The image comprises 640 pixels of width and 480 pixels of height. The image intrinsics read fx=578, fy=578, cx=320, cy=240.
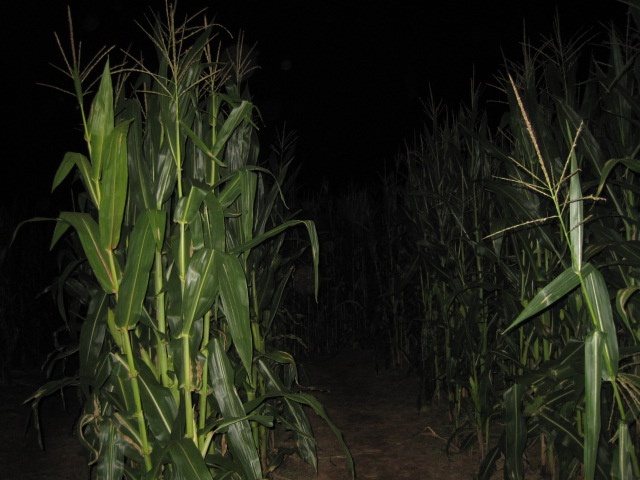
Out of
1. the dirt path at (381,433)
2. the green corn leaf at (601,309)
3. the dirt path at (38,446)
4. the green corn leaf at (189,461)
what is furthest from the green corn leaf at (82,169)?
the dirt path at (381,433)

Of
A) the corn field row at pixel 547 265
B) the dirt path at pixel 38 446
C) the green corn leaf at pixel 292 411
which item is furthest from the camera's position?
the dirt path at pixel 38 446

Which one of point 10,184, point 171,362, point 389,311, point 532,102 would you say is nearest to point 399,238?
point 389,311

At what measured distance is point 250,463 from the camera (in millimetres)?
2586

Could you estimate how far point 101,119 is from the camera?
2.38m

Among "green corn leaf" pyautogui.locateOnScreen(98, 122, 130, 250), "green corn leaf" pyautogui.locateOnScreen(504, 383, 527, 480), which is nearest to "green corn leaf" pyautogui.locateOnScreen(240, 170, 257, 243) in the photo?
"green corn leaf" pyautogui.locateOnScreen(98, 122, 130, 250)

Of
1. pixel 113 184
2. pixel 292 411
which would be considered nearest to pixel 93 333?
pixel 113 184

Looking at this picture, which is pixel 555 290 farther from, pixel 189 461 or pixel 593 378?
pixel 189 461

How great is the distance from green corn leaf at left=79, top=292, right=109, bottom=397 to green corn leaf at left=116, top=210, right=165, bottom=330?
23cm

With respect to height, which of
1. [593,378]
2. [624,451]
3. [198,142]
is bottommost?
[624,451]

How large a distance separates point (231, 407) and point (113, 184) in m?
1.07

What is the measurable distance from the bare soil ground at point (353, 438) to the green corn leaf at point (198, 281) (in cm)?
159

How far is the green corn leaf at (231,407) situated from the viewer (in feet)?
8.28

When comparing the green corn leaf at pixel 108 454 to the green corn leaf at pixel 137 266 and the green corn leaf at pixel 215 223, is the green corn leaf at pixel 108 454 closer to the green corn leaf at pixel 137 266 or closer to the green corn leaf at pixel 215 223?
the green corn leaf at pixel 137 266

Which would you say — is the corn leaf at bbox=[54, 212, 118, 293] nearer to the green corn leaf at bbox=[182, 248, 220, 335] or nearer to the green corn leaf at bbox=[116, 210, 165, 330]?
the green corn leaf at bbox=[116, 210, 165, 330]
